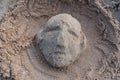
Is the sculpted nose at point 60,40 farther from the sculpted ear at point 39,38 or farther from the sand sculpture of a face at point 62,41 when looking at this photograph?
the sculpted ear at point 39,38

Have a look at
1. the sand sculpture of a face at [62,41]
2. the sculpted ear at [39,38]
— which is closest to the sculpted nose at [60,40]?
the sand sculpture of a face at [62,41]

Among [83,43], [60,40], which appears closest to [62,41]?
[60,40]

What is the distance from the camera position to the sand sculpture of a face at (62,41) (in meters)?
2.03

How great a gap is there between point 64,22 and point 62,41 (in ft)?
0.35

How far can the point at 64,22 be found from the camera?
204 centimetres

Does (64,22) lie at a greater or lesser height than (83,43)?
greater

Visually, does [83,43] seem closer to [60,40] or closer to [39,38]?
[60,40]

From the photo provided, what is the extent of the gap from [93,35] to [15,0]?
51cm

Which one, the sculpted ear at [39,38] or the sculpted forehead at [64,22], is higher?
A: the sculpted forehead at [64,22]

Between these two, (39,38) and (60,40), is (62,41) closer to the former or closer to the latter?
(60,40)

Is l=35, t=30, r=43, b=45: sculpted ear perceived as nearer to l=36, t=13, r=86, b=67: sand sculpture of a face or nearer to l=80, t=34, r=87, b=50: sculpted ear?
l=36, t=13, r=86, b=67: sand sculpture of a face

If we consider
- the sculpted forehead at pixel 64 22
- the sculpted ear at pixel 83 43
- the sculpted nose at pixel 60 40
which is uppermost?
the sculpted forehead at pixel 64 22

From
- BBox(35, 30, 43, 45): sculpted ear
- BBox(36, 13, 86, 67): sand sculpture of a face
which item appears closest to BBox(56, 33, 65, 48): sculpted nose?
BBox(36, 13, 86, 67): sand sculpture of a face

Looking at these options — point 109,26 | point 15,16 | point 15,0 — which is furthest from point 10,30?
point 109,26
